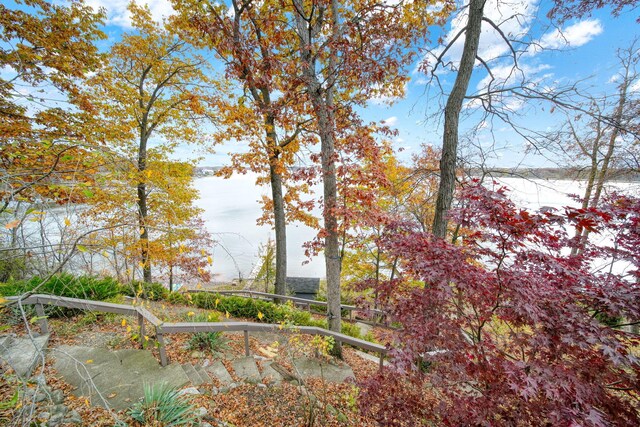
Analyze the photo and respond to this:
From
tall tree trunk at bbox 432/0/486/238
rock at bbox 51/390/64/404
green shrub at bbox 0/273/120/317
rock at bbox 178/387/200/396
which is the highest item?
tall tree trunk at bbox 432/0/486/238

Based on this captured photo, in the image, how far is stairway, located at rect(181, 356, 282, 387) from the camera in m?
3.35

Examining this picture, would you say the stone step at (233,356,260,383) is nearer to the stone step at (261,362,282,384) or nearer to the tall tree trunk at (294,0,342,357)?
the stone step at (261,362,282,384)

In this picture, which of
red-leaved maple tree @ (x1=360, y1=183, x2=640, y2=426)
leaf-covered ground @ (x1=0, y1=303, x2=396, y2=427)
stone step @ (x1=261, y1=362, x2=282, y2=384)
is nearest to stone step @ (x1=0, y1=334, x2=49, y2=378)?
leaf-covered ground @ (x1=0, y1=303, x2=396, y2=427)

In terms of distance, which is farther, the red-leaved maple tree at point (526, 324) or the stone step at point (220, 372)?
the stone step at point (220, 372)

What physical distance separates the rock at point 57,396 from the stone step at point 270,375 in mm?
2190

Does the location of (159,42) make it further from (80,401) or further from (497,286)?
(497,286)

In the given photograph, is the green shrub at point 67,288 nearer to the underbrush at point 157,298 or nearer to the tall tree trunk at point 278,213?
the underbrush at point 157,298

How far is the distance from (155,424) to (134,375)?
112 centimetres

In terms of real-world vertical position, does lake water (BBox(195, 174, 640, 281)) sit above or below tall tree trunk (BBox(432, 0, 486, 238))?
below

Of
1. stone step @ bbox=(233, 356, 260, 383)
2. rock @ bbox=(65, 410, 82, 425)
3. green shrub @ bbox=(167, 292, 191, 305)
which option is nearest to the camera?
rock @ bbox=(65, 410, 82, 425)

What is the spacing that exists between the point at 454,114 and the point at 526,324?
3301 mm

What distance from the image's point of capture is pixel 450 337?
8.58ft

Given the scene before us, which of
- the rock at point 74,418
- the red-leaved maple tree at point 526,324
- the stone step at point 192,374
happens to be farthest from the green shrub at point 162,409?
the red-leaved maple tree at point 526,324

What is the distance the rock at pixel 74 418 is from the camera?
2281 millimetres
